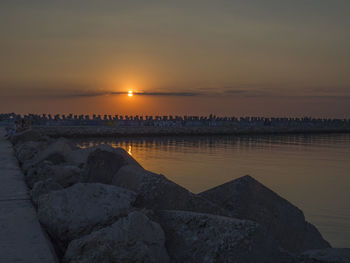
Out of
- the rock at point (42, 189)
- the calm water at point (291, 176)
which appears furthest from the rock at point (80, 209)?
the calm water at point (291, 176)

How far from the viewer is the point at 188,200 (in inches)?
196

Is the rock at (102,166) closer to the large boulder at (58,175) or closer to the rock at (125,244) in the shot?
the large boulder at (58,175)

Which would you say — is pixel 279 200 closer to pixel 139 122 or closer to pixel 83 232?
pixel 83 232

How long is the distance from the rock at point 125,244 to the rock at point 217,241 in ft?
0.60

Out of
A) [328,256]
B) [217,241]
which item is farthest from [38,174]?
[328,256]

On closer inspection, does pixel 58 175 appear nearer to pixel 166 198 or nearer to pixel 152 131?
pixel 166 198

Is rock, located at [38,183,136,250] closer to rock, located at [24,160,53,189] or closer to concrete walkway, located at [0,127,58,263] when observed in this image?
concrete walkway, located at [0,127,58,263]

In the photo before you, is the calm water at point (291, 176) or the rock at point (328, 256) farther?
the calm water at point (291, 176)

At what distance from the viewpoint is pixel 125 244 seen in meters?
3.63

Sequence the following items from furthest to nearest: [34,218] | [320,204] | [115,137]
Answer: [115,137], [320,204], [34,218]

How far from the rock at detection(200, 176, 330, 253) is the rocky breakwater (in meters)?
0.01

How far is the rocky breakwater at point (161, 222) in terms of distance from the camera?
359 centimetres

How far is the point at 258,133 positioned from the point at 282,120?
752 inches

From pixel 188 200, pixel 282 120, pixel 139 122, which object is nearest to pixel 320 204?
pixel 188 200
